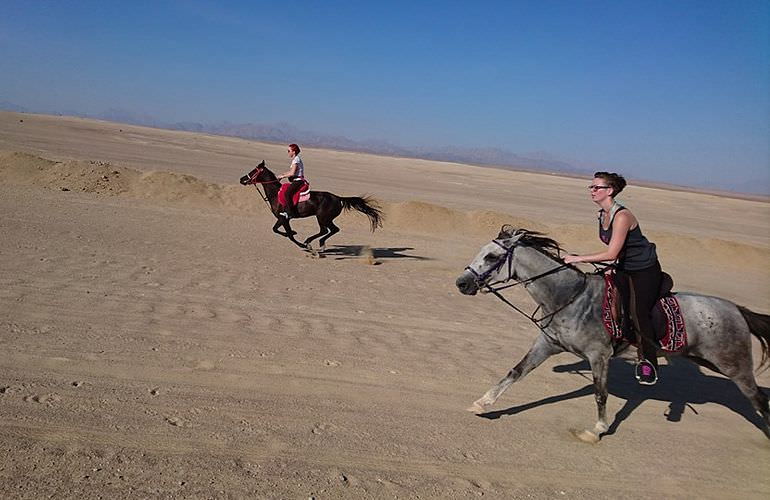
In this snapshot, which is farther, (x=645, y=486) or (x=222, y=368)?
(x=222, y=368)

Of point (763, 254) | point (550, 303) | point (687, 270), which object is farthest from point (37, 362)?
point (763, 254)

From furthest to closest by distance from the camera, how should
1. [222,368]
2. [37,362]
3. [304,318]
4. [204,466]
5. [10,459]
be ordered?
1. [304,318]
2. [222,368]
3. [37,362]
4. [204,466]
5. [10,459]

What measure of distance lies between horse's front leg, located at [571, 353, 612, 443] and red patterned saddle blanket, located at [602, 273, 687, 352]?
0.93ft

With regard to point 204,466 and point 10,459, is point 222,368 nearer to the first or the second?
point 204,466

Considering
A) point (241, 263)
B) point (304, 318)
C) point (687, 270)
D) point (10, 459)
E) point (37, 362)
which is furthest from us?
point (687, 270)

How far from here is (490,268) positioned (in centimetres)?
565

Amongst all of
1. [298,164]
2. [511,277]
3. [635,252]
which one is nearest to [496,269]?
[511,277]

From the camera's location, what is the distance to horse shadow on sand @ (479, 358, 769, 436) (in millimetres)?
6684

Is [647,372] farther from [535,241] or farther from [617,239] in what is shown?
[535,241]

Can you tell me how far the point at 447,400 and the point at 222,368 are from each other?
266 centimetres

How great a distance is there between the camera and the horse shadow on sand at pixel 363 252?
48.8ft

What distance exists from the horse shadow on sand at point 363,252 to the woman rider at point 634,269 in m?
9.42

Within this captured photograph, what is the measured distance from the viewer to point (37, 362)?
5.61m

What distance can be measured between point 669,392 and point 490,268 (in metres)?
4.00
